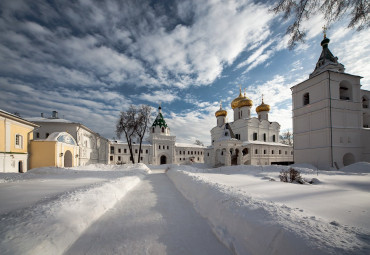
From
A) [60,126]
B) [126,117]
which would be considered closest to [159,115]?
[126,117]

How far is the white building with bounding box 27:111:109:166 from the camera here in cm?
2189

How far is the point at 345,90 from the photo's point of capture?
63.5 feet

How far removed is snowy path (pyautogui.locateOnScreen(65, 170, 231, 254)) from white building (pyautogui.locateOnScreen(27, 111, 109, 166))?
2283 centimetres

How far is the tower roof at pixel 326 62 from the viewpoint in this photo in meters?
19.1

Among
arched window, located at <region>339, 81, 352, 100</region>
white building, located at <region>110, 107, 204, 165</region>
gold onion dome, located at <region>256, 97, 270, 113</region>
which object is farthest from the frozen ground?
gold onion dome, located at <region>256, 97, 270, 113</region>

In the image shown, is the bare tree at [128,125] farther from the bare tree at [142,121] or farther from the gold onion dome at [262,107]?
the gold onion dome at [262,107]

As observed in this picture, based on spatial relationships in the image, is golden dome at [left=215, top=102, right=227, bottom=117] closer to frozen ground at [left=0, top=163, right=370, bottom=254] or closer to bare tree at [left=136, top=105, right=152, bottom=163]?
bare tree at [left=136, top=105, right=152, bottom=163]

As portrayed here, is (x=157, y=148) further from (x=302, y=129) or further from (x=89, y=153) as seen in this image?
(x=302, y=129)

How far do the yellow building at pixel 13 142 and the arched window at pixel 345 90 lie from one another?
3604 cm

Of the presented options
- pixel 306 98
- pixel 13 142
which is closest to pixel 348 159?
pixel 306 98

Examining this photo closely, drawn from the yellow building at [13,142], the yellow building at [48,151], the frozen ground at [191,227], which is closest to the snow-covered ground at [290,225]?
the frozen ground at [191,227]

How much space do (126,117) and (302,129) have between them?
2617cm

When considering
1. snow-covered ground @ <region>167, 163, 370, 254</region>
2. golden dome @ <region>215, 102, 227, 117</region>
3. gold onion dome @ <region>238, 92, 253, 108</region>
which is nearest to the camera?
snow-covered ground @ <region>167, 163, 370, 254</region>

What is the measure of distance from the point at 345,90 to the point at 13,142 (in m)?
37.4
